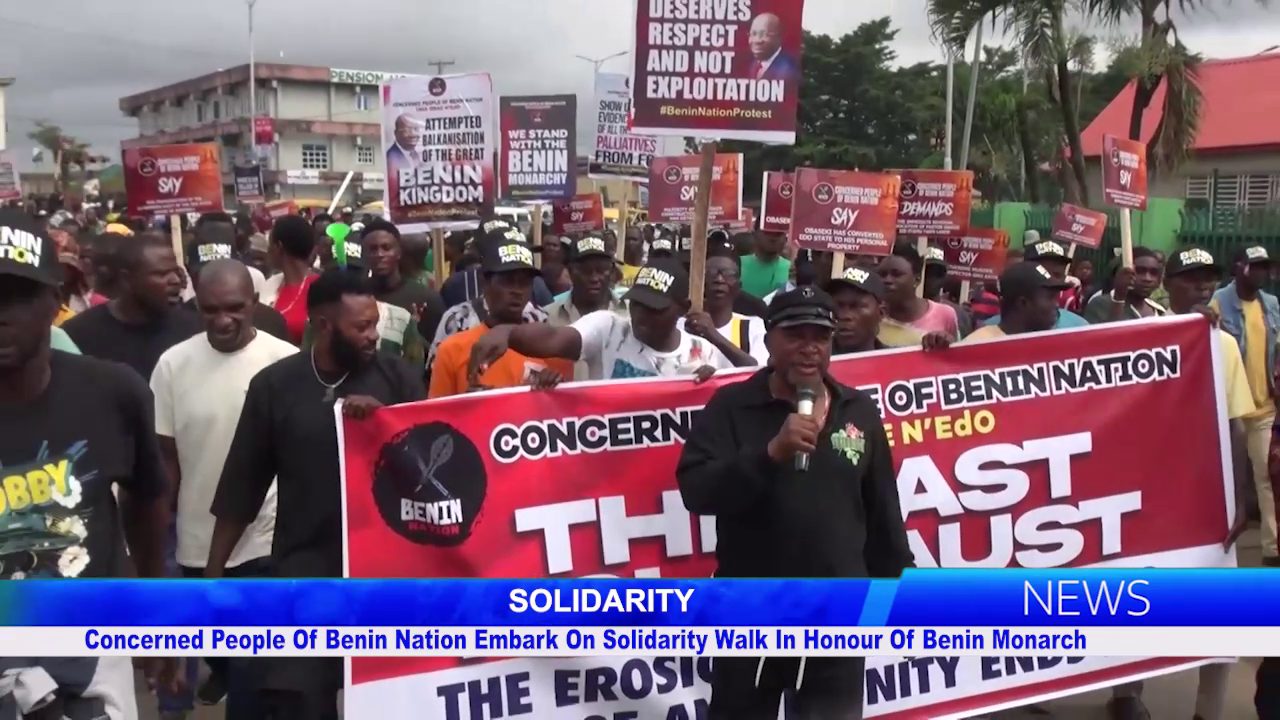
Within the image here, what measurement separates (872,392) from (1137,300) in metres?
3.61

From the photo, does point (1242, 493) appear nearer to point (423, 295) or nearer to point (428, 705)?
point (428, 705)

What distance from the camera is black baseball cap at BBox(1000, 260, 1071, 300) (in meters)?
5.31

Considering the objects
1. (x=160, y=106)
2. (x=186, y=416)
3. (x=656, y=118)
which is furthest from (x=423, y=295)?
(x=160, y=106)

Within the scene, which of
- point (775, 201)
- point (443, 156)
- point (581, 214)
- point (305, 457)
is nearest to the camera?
point (305, 457)

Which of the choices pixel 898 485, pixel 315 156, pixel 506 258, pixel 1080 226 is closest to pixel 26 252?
pixel 506 258

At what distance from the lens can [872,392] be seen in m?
5.00

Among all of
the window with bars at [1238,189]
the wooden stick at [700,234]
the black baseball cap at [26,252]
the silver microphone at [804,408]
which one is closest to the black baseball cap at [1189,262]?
the wooden stick at [700,234]

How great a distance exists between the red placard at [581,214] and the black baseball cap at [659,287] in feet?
33.1

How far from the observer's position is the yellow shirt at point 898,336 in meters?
6.18

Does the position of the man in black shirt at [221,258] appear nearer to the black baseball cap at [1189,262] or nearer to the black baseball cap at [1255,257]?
the black baseball cap at [1189,262]

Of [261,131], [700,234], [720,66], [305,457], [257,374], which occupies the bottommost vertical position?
[305,457]

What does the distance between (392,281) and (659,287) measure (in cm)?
349

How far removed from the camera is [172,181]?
1065 centimetres

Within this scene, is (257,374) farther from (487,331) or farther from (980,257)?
(980,257)
